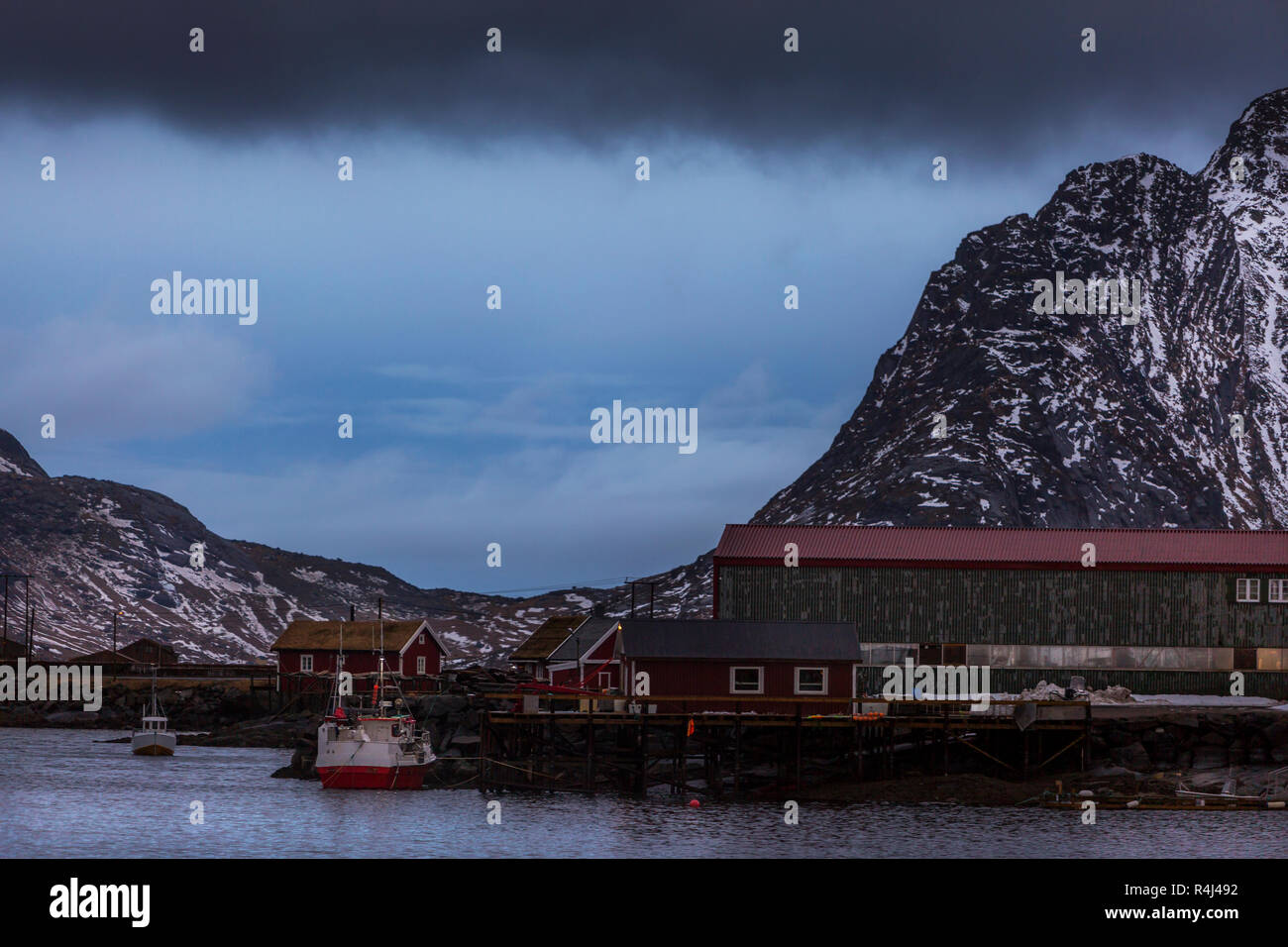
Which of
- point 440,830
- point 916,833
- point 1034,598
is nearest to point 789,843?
point 916,833

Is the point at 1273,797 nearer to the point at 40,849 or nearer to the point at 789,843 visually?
the point at 789,843

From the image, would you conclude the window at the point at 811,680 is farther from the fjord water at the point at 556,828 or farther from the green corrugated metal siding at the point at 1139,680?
the fjord water at the point at 556,828

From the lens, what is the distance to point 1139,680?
87750 mm

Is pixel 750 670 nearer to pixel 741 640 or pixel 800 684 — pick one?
pixel 741 640

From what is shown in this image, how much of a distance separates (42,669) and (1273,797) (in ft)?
439

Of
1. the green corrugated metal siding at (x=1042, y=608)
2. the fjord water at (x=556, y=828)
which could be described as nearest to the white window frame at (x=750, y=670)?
the fjord water at (x=556, y=828)

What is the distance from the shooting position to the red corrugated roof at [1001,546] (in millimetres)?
88938

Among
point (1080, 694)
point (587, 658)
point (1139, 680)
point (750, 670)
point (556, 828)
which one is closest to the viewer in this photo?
point (556, 828)

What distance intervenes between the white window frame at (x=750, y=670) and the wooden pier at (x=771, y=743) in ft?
3.78

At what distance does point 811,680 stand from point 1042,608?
15.6m

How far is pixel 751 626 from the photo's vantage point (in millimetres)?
81812
